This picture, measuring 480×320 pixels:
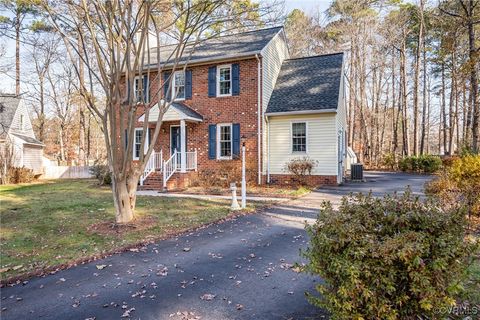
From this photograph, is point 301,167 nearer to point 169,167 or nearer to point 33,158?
point 169,167

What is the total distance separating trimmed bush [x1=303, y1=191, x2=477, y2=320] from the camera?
240 centimetres

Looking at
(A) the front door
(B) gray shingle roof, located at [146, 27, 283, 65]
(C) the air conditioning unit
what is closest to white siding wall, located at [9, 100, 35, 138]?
(B) gray shingle roof, located at [146, 27, 283, 65]

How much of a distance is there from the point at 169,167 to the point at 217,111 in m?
3.80

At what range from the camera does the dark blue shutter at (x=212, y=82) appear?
54.1ft

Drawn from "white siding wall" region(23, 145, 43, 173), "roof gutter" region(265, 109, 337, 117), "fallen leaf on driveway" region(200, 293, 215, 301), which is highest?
"roof gutter" region(265, 109, 337, 117)

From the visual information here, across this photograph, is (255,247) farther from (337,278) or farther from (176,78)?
(176,78)

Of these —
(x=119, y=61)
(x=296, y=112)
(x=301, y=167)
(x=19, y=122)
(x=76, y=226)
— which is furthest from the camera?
(x=19, y=122)

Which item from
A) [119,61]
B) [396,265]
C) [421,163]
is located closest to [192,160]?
[119,61]

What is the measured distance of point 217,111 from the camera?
53.7 ft

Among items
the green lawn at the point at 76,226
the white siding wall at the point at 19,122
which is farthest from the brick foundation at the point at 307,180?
the white siding wall at the point at 19,122

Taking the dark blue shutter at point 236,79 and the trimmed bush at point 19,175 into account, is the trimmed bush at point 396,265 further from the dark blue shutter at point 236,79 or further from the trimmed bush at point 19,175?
the trimmed bush at point 19,175

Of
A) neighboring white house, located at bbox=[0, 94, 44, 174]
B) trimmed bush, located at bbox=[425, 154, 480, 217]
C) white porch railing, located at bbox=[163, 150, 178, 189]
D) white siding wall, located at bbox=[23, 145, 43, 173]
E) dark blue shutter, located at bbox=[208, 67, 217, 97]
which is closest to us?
trimmed bush, located at bbox=[425, 154, 480, 217]

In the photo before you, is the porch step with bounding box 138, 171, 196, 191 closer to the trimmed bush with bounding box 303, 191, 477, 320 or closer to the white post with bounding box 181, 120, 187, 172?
the white post with bounding box 181, 120, 187, 172

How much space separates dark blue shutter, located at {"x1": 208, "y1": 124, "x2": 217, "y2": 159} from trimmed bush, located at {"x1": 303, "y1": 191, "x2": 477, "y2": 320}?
1374cm
